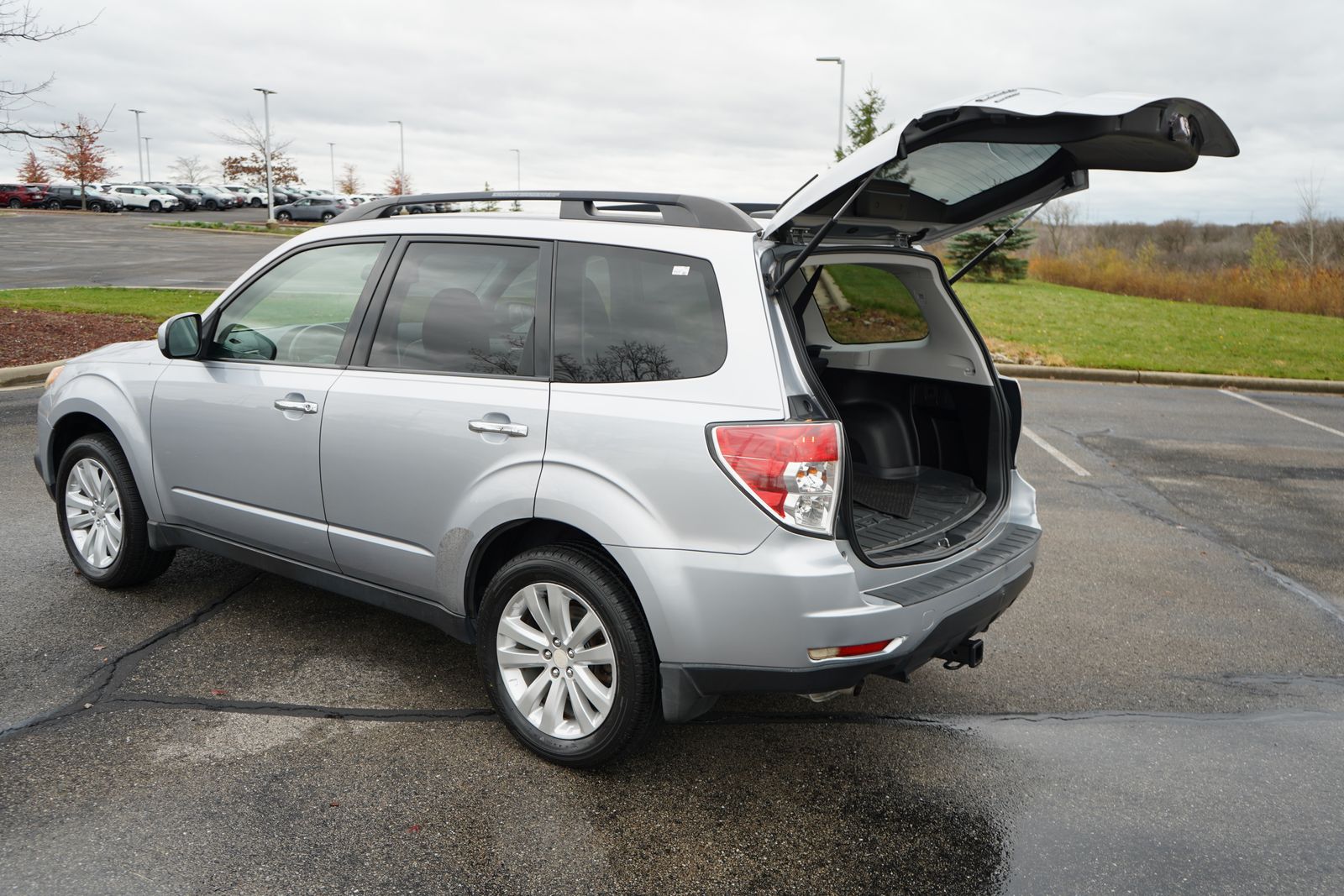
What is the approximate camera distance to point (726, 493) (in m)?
3.05

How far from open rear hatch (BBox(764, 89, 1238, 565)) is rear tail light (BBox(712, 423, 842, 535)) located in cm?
10

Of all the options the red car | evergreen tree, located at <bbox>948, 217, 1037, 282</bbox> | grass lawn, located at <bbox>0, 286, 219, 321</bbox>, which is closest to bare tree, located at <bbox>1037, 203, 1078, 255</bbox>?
evergreen tree, located at <bbox>948, 217, 1037, 282</bbox>

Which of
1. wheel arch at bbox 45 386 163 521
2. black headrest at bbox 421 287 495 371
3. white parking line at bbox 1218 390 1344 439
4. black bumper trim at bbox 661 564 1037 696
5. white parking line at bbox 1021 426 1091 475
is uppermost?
black headrest at bbox 421 287 495 371

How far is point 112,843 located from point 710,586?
73.3 inches

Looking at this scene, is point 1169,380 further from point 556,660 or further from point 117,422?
point 117,422

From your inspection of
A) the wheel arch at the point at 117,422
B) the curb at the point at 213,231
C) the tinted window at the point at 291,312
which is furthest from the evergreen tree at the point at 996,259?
the curb at the point at 213,231

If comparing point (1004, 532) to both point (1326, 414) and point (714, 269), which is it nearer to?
point (714, 269)

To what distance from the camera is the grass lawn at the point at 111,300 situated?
612 inches

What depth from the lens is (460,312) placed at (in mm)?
3830

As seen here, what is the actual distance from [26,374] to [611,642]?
996 centimetres

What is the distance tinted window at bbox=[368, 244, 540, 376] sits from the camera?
3668mm

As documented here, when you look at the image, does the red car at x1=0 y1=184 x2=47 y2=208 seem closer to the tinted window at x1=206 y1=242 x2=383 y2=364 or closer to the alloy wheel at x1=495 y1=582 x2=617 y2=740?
the tinted window at x1=206 y1=242 x2=383 y2=364

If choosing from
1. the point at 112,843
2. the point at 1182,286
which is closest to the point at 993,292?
the point at 1182,286

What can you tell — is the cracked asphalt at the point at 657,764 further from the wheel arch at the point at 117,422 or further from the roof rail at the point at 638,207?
the roof rail at the point at 638,207
